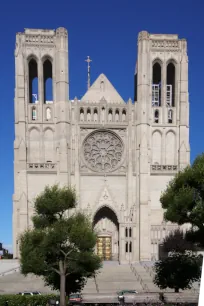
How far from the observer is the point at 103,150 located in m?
49.5

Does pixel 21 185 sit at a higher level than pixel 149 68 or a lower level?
lower

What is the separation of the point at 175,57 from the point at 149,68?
4.00m

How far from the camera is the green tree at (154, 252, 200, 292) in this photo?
2427 cm

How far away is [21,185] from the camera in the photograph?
46.2 metres

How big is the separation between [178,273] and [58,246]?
8272 millimetres

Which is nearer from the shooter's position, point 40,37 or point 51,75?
point 40,37

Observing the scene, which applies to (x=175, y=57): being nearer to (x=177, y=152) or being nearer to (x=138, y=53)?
(x=138, y=53)

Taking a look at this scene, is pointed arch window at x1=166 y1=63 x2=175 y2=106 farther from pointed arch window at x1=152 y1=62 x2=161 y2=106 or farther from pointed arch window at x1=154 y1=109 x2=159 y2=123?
pointed arch window at x1=154 y1=109 x2=159 y2=123

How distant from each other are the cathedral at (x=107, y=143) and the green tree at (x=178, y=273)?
68.3 feet

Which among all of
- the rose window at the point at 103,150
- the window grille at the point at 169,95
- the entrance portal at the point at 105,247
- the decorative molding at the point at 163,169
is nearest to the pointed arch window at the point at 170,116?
the window grille at the point at 169,95

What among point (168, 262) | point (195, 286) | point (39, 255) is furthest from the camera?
point (195, 286)

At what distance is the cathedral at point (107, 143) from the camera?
4662 centimetres

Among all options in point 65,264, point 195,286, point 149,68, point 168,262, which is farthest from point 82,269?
point 149,68

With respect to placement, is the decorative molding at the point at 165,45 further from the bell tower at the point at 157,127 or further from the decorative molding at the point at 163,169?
the decorative molding at the point at 163,169
